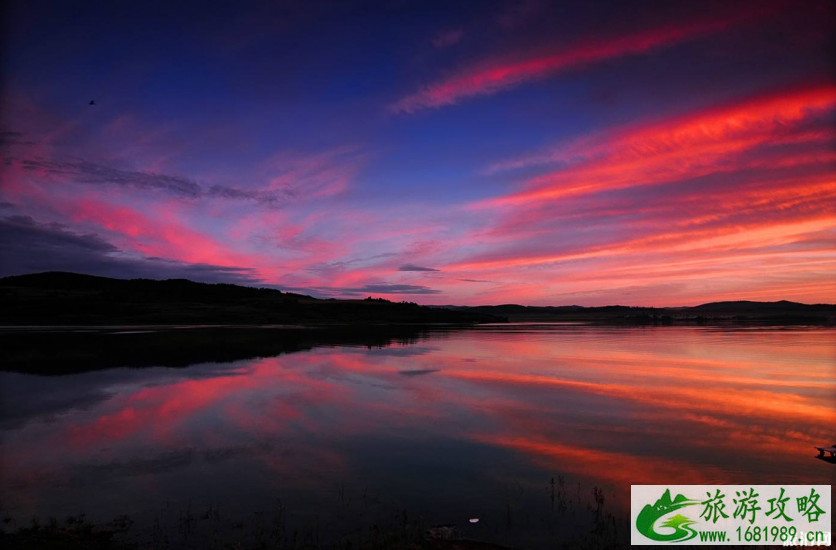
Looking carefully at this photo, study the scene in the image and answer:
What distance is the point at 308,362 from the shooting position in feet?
109

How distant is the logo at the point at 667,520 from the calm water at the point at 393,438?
0.64 m

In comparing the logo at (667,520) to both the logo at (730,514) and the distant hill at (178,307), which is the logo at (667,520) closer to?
the logo at (730,514)

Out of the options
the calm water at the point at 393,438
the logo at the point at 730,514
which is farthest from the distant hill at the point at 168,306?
the logo at the point at 730,514

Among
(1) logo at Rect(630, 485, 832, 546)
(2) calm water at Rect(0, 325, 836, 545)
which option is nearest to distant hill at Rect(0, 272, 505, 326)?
(2) calm water at Rect(0, 325, 836, 545)

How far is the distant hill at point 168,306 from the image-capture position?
306ft

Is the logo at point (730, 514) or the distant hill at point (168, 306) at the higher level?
the distant hill at point (168, 306)

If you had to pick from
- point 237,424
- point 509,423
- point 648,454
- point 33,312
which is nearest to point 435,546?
point 648,454

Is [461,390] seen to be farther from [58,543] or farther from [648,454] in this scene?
[58,543]

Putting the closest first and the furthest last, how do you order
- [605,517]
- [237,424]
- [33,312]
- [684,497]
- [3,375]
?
1. [605,517]
2. [684,497]
3. [237,424]
4. [3,375]
5. [33,312]

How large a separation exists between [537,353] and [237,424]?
28.1 meters

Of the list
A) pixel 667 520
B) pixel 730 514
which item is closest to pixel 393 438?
pixel 667 520

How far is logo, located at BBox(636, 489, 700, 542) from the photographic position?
27.8 ft

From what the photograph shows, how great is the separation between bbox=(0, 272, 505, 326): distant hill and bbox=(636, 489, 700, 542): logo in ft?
320

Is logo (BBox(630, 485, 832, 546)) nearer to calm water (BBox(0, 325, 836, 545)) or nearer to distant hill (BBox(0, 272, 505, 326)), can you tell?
calm water (BBox(0, 325, 836, 545))
